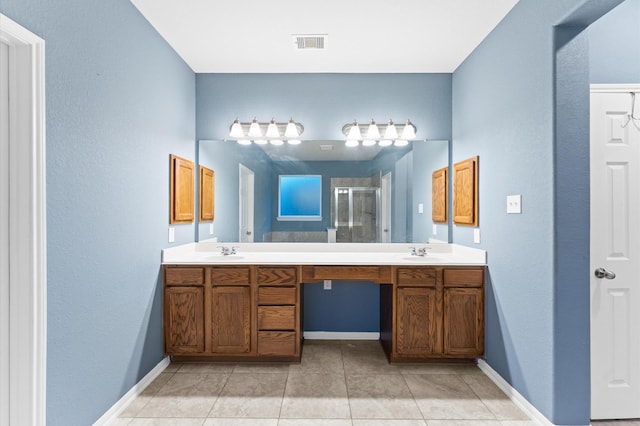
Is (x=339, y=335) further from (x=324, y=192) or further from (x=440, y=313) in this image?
(x=324, y=192)

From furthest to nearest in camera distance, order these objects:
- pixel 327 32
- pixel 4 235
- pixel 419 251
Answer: pixel 419 251 → pixel 327 32 → pixel 4 235

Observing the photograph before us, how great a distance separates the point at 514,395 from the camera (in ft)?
7.36

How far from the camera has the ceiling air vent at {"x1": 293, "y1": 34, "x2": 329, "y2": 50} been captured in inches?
103

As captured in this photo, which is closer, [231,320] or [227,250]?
[231,320]

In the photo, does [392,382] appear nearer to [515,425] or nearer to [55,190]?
[515,425]

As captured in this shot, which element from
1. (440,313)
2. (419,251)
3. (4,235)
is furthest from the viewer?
(419,251)

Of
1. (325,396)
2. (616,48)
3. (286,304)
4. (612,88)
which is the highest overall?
(616,48)

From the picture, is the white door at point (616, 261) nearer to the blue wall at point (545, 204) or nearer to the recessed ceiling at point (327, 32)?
the blue wall at point (545, 204)

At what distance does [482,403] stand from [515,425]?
25 centimetres

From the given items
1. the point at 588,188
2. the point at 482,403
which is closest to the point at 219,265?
the point at 482,403

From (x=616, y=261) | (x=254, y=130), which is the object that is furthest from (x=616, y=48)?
(x=254, y=130)

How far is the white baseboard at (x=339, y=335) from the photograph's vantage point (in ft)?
10.9

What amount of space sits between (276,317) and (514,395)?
164 cm

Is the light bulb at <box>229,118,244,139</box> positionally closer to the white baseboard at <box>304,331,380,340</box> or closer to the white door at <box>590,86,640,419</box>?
the white baseboard at <box>304,331,380,340</box>
